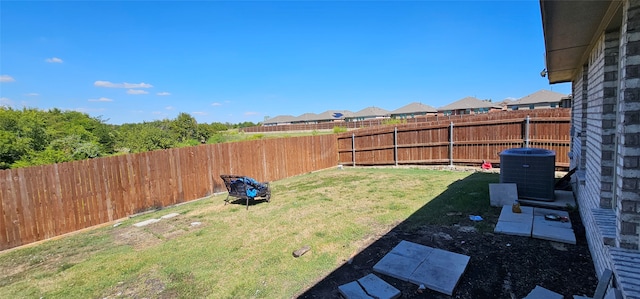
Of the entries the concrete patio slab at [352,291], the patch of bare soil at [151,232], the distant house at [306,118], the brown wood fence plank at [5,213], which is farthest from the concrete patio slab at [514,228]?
the distant house at [306,118]

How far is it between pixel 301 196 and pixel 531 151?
18.1 ft

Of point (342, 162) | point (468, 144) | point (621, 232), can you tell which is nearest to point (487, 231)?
point (621, 232)

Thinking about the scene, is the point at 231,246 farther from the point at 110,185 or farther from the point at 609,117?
the point at 609,117

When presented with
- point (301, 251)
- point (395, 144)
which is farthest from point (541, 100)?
point (301, 251)

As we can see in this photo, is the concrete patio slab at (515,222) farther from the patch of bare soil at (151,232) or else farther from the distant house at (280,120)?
the distant house at (280,120)

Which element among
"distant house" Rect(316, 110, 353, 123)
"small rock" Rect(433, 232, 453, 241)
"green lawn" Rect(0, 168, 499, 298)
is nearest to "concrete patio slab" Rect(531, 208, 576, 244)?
"green lawn" Rect(0, 168, 499, 298)

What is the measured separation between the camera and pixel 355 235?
4.72 metres

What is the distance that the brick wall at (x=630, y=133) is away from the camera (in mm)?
2266

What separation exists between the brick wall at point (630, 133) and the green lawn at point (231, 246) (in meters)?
2.37

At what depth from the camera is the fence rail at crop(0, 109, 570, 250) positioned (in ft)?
19.2

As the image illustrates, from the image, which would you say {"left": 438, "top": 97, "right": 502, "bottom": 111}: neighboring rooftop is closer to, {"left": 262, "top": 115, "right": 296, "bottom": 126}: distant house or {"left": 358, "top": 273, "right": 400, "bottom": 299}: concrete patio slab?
{"left": 262, "top": 115, "right": 296, "bottom": 126}: distant house

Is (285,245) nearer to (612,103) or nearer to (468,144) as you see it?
(612,103)

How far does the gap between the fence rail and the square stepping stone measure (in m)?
6.66

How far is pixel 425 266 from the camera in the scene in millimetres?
3439
